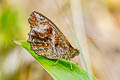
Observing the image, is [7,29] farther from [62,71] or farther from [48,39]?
[62,71]

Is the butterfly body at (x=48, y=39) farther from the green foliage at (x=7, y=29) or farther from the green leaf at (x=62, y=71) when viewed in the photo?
the green foliage at (x=7, y=29)

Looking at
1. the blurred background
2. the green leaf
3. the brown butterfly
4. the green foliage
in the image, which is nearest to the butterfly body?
the brown butterfly

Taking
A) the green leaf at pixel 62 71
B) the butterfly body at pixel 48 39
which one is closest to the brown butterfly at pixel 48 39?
the butterfly body at pixel 48 39

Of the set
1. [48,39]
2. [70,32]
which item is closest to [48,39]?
[48,39]

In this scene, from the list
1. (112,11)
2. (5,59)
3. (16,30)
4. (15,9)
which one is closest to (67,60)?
(5,59)

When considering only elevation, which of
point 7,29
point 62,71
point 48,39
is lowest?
point 62,71

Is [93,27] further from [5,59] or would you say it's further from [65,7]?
[5,59]
